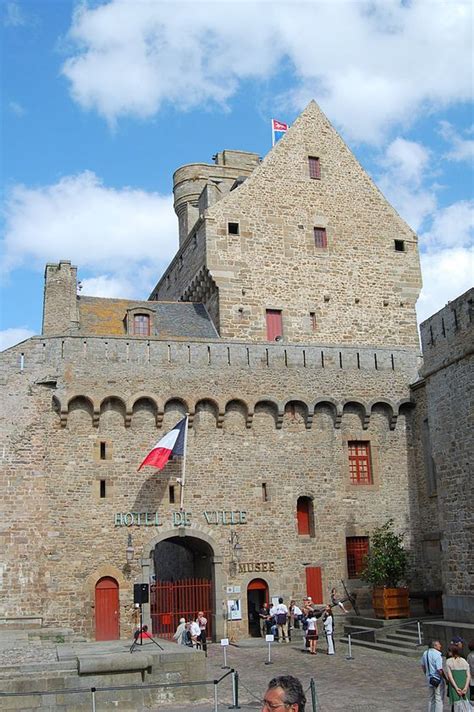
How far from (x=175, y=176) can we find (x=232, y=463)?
18823 millimetres

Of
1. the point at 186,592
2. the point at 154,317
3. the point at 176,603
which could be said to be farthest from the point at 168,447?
the point at 154,317

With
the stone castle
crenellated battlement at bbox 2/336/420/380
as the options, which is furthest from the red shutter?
crenellated battlement at bbox 2/336/420/380

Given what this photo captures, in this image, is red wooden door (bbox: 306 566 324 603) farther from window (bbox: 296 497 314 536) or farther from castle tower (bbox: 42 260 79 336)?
castle tower (bbox: 42 260 79 336)

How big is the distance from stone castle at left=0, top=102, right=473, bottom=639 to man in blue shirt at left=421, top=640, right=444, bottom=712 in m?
7.12

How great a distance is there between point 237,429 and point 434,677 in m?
13.2

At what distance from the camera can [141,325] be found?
2652cm

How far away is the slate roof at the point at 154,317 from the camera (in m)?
26.7

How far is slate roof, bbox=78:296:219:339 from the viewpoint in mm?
26672

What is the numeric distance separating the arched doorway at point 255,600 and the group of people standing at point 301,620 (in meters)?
0.22

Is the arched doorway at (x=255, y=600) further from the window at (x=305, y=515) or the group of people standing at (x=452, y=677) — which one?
the group of people standing at (x=452, y=677)

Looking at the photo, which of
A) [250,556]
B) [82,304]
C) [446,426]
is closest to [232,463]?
[250,556]

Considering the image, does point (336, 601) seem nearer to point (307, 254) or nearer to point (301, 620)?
point (301, 620)

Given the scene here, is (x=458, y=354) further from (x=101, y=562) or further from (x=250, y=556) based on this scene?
(x=101, y=562)

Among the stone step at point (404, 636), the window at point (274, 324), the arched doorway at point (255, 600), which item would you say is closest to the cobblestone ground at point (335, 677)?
the stone step at point (404, 636)
